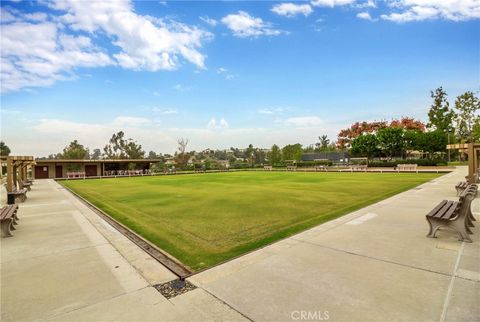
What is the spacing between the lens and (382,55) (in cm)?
2816

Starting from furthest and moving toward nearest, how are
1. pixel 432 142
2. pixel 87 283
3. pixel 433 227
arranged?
pixel 432 142 < pixel 433 227 < pixel 87 283

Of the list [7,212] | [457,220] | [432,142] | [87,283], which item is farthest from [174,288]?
[432,142]

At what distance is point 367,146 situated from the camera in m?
45.3

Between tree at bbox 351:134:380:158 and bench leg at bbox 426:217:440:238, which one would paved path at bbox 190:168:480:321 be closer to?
bench leg at bbox 426:217:440:238

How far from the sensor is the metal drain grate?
3504 mm

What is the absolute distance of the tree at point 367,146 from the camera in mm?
45000

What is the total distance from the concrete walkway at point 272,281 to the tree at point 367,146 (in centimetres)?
4263

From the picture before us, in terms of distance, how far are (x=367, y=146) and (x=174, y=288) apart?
47.8m

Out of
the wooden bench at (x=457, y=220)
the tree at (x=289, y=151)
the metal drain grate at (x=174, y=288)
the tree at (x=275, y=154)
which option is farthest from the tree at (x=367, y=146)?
the metal drain grate at (x=174, y=288)

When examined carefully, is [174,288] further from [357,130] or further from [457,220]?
[357,130]

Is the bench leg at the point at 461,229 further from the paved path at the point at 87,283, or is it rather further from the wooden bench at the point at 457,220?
the paved path at the point at 87,283

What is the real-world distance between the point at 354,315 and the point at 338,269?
1.27 meters

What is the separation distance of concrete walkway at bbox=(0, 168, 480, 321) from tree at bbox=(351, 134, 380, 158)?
140 ft

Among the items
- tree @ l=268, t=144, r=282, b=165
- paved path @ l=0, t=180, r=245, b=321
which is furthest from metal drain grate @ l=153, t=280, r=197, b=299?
tree @ l=268, t=144, r=282, b=165
